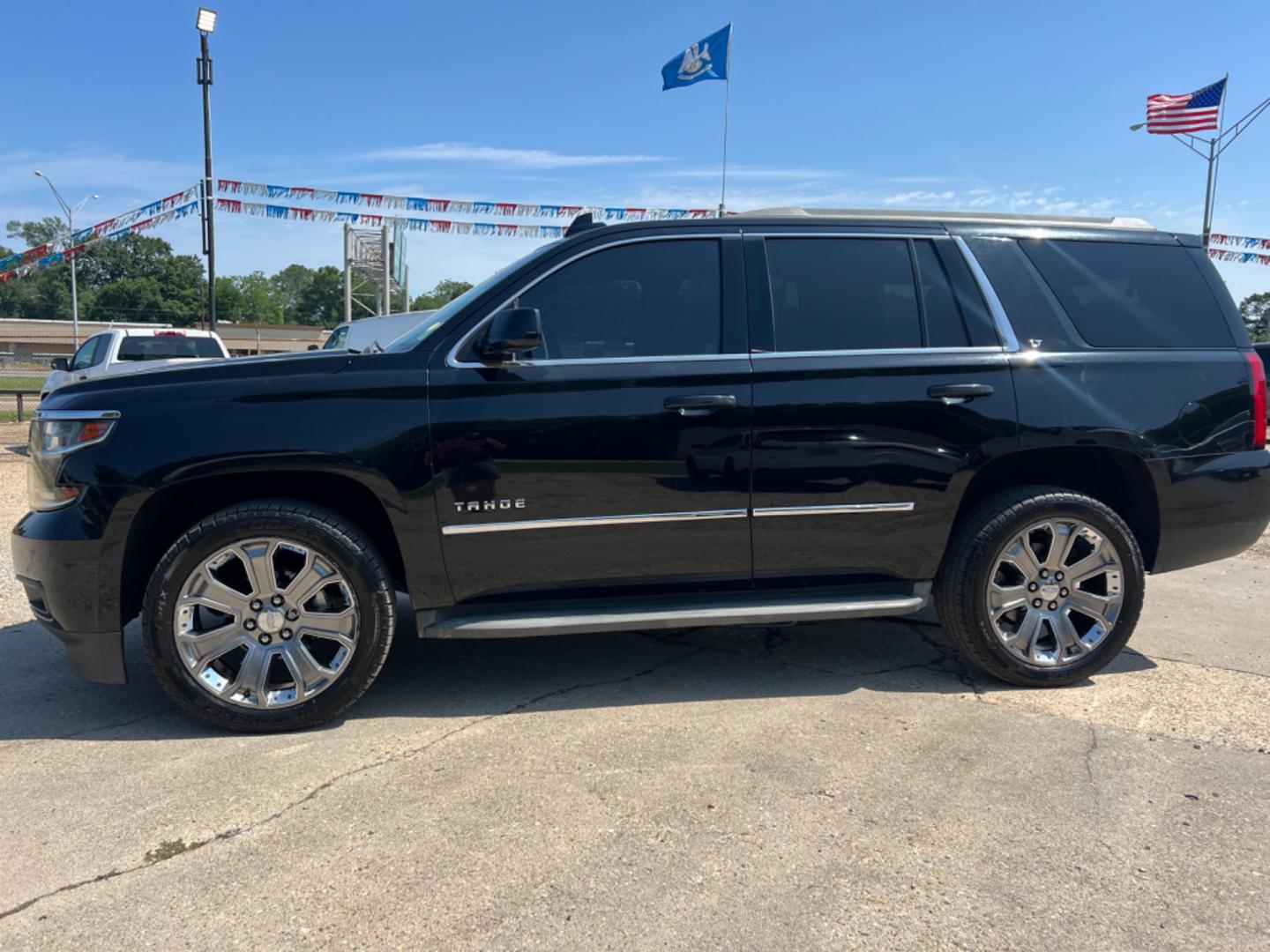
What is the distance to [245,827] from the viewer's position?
2.71 metres

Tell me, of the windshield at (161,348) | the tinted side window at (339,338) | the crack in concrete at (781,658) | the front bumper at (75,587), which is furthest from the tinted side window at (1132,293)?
the tinted side window at (339,338)

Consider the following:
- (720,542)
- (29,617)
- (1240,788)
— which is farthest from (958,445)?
(29,617)

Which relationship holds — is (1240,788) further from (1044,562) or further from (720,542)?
(720,542)

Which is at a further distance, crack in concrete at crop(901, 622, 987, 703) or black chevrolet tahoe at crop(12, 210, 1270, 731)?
crack in concrete at crop(901, 622, 987, 703)

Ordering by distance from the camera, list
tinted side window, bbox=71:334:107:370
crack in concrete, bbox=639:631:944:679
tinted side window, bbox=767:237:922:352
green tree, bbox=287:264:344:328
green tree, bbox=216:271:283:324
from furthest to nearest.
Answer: green tree, bbox=287:264:344:328
green tree, bbox=216:271:283:324
tinted side window, bbox=71:334:107:370
crack in concrete, bbox=639:631:944:679
tinted side window, bbox=767:237:922:352

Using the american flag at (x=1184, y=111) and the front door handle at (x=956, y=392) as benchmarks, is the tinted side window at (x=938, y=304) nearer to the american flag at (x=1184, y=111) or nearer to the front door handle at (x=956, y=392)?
the front door handle at (x=956, y=392)

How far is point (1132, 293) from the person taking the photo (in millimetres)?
3994

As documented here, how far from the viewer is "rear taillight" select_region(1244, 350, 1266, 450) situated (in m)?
3.96

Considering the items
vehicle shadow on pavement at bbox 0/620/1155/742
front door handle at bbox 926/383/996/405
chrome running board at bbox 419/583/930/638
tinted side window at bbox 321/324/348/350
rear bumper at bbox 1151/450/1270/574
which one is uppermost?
tinted side window at bbox 321/324/348/350

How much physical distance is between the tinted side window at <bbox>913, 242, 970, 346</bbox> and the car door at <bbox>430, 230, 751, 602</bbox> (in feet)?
2.66

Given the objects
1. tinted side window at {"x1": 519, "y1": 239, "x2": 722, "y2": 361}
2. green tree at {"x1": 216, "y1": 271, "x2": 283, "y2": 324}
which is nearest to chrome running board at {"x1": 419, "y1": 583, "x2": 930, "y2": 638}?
tinted side window at {"x1": 519, "y1": 239, "x2": 722, "y2": 361}

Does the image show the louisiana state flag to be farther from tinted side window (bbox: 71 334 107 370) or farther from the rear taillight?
the rear taillight

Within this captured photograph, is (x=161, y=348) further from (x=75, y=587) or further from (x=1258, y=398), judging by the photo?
(x=1258, y=398)

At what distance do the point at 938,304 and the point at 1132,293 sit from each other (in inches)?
37.0
